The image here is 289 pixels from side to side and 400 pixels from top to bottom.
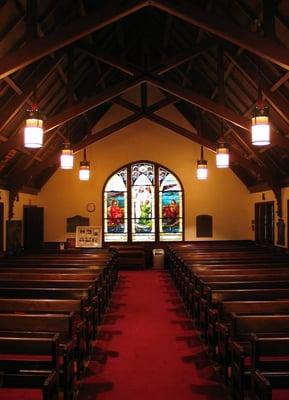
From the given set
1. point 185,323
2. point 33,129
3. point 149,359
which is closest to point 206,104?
point 33,129

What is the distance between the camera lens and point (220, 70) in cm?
815

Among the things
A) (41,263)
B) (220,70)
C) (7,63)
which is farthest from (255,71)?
(41,263)

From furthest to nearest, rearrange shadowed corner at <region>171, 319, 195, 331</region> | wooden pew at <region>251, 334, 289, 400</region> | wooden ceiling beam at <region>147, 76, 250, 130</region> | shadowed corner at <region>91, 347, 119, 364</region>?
wooden ceiling beam at <region>147, 76, 250, 130</region>, shadowed corner at <region>171, 319, 195, 331</region>, shadowed corner at <region>91, 347, 119, 364</region>, wooden pew at <region>251, 334, 289, 400</region>

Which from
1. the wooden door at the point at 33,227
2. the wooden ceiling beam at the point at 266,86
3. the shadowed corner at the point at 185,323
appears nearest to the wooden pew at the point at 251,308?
the shadowed corner at the point at 185,323

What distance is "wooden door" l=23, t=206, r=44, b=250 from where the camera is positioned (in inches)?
512

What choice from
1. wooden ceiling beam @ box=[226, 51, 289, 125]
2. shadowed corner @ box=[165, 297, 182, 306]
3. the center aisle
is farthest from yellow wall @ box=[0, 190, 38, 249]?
wooden ceiling beam @ box=[226, 51, 289, 125]

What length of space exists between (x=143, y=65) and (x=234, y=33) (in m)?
4.08

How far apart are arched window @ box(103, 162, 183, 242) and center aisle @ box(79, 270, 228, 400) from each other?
20.4ft

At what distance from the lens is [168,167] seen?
14.3 m

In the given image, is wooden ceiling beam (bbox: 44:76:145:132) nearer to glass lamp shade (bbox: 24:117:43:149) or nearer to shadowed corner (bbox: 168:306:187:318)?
glass lamp shade (bbox: 24:117:43:149)

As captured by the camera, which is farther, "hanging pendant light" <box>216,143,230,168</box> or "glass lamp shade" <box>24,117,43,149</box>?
"hanging pendant light" <box>216,143,230,168</box>

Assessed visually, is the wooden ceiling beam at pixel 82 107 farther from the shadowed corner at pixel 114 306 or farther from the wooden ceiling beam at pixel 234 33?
the shadowed corner at pixel 114 306

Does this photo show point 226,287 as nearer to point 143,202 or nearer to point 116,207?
point 143,202

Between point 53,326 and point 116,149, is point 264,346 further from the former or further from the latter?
point 116,149
